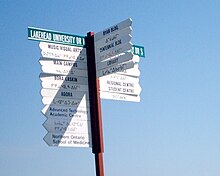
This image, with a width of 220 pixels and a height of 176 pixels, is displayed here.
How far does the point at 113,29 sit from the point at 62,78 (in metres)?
1.11

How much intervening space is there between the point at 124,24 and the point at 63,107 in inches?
62.5

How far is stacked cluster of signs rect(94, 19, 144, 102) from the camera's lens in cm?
748

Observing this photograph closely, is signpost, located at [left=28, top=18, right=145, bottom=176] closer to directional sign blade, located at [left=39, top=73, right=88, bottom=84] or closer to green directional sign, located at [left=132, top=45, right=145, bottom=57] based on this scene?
directional sign blade, located at [left=39, top=73, right=88, bottom=84]

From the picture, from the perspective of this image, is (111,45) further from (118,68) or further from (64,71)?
(64,71)

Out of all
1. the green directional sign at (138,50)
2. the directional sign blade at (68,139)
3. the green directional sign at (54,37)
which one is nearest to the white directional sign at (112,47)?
the green directional sign at (54,37)

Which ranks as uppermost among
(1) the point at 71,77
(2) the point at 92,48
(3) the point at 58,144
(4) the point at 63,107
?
(2) the point at 92,48

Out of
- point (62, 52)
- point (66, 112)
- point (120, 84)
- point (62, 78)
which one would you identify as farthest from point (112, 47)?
point (66, 112)

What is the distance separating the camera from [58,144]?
7270mm

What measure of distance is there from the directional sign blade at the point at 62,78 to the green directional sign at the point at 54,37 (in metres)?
0.55

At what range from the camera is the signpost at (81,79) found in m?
7.38

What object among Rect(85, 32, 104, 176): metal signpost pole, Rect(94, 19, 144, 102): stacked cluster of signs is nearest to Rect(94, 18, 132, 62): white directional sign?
Rect(94, 19, 144, 102): stacked cluster of signs

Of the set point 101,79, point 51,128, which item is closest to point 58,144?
point 51,128

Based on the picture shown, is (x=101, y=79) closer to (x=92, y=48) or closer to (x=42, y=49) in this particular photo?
(x=92, y=48)

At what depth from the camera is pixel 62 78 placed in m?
7.62
